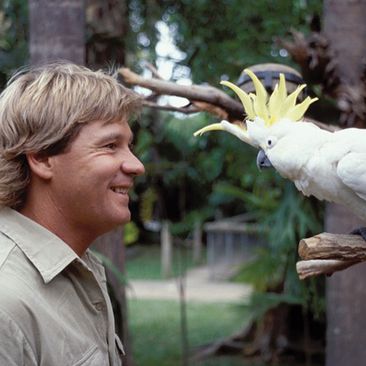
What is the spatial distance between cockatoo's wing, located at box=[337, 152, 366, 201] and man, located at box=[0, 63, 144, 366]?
0.40m

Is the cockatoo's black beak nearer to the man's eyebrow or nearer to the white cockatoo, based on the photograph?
the white cockatoo

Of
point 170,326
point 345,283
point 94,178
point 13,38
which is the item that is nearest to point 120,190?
point 94,178

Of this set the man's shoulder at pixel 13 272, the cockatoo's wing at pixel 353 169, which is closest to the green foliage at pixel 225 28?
the cockatoo's wing at pixel 353 169

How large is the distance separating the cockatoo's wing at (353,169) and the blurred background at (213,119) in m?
0.91

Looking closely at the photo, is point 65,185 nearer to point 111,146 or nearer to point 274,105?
point 111,146

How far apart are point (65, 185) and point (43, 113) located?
12 centimetres

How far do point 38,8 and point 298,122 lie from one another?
4.53 ft

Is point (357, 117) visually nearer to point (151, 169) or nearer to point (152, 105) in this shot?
point (152, 105)

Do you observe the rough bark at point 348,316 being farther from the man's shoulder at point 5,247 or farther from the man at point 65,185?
the man's shoulder at point 5,247

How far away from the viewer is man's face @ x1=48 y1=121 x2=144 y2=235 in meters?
1.10

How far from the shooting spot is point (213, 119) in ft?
12.3

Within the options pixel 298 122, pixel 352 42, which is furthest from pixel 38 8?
pixel 298 122

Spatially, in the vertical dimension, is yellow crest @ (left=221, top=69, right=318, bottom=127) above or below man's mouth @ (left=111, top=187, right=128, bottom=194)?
above

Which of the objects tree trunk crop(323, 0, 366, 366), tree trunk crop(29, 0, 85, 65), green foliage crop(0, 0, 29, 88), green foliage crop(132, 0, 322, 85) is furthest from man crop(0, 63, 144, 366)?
green foliage crop(0, 0, 29, 88)
